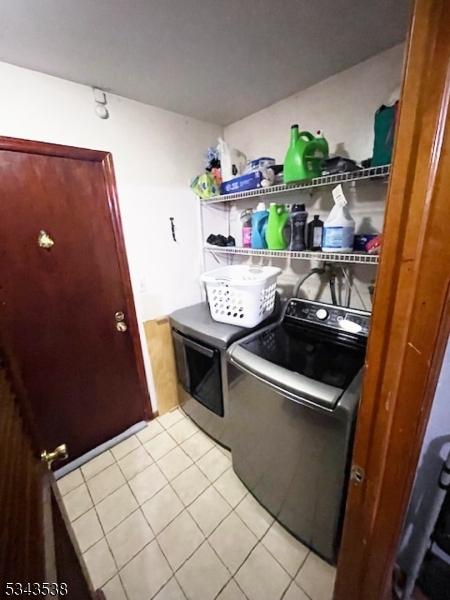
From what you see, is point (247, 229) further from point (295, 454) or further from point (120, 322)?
point (295, 454)

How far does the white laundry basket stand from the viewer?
143 cm

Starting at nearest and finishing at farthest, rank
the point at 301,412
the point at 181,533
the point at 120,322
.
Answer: the point at 301,412
the point at 181,533
the point at 120,322

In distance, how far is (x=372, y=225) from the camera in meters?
1.44

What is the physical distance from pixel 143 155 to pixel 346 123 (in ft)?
4.26

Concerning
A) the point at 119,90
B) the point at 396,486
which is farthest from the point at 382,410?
the point at 119,90

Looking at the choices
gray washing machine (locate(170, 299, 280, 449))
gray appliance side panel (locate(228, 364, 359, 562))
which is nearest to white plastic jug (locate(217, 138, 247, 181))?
gray washing machine (locate(170, 299, 280, 449))

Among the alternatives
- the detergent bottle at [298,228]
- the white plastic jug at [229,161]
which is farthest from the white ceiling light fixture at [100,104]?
the detergent bottle at [298,228]

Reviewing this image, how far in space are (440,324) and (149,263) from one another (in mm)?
1746

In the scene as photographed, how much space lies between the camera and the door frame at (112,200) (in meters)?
1.30

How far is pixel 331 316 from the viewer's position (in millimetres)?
1391

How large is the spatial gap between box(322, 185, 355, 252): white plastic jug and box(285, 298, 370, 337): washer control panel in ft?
1.11

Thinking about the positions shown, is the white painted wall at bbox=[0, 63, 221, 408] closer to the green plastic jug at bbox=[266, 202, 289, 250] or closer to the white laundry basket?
the white laundry basket

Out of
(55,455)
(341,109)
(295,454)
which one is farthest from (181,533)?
(341,109)

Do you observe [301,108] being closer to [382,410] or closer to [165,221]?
[165,221]
